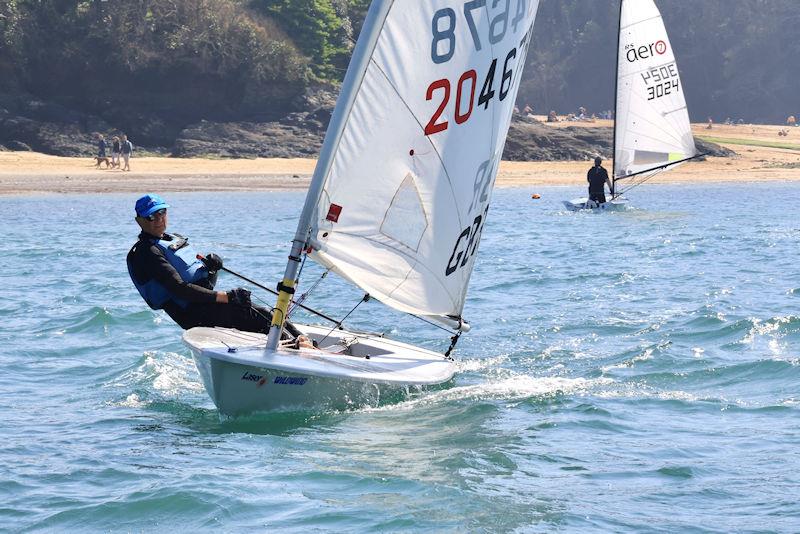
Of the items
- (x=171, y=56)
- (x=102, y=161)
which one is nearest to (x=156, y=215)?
(x=102, y=161)

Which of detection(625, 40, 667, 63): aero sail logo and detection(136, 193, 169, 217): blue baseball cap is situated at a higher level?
detection(625, 40, 667, 63): aero sail logo

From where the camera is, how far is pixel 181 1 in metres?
40.5

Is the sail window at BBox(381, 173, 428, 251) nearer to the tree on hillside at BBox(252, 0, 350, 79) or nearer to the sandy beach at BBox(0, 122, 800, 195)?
the sandy beach at BBox(0, 122, 800, 195)

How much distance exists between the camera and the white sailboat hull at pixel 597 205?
25.9 m

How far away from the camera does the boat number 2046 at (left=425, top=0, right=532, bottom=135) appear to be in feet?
27.0

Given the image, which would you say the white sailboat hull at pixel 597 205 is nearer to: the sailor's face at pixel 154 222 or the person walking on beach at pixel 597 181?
the person walking on beach at pixel 597 181

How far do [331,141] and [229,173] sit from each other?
26833 mm

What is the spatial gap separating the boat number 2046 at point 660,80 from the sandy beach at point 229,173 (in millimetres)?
8547

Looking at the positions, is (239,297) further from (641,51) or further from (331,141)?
(641,51)

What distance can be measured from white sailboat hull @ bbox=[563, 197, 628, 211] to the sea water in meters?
9.37

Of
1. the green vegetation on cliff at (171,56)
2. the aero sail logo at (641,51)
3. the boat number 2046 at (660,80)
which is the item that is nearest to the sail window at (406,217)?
the aero sail logo at (641,51)

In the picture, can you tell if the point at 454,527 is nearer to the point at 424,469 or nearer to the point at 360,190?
the point at 424,469

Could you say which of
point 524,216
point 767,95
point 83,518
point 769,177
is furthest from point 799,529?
point 767,95

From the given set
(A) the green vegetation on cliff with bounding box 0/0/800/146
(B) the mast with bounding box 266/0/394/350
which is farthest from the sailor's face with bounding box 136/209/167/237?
(A) the green vegetation on cliff with bounding box 0/0/800/146
